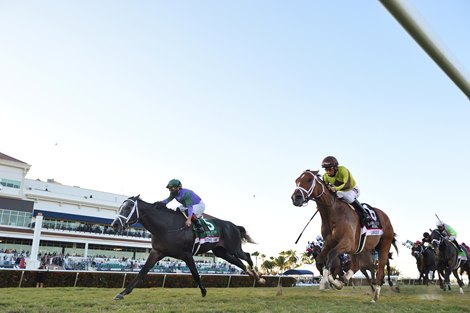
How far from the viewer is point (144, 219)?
27.6 feet

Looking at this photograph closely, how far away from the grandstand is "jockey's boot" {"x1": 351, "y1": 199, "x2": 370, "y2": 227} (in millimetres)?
35969

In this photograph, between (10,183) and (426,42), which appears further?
(10,183)

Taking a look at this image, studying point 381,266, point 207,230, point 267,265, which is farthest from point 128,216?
point 267,265

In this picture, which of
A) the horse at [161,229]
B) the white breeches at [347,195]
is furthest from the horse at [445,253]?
the horse at [161,229]

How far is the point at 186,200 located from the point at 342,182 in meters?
3.34

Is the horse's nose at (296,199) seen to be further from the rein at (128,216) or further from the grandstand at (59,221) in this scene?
the grandstand at (59,221)

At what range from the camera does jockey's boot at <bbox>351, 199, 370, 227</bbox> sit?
8398 mm

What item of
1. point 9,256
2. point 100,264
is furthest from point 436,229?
point 9,256

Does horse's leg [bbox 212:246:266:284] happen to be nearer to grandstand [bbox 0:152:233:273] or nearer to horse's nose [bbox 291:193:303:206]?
horse's nose [bbox 291:193:303:206]

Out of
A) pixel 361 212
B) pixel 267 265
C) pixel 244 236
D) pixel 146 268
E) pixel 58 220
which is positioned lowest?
pixel 267 265

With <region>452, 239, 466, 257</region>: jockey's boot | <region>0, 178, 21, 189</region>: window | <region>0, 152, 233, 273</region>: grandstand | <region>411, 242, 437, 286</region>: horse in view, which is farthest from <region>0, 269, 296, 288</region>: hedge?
<region>0, 178, 21, 189</region>: window

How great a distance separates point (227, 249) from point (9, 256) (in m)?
29.3

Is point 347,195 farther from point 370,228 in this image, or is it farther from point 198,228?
point 198,228

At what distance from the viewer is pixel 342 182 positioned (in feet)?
28.0
